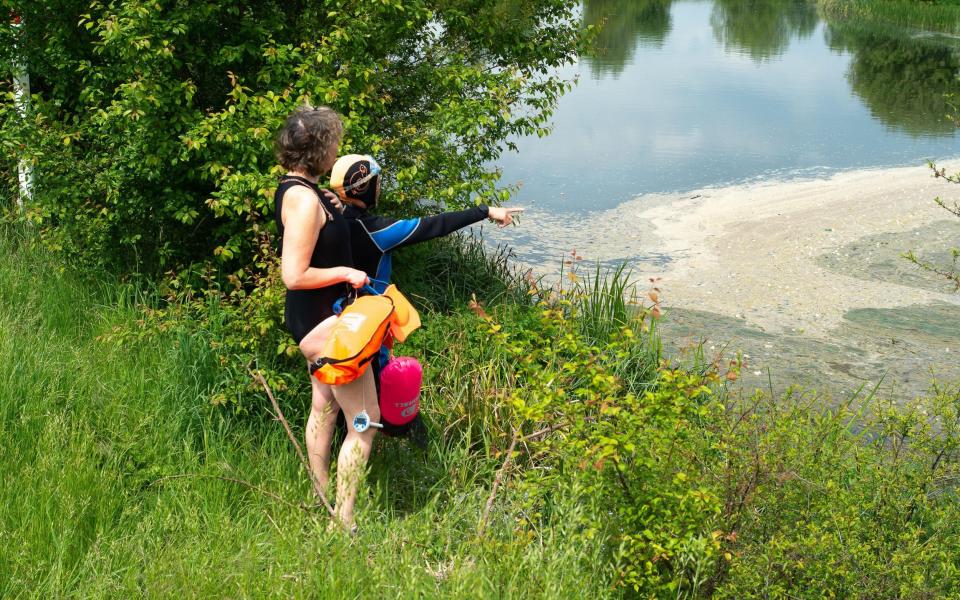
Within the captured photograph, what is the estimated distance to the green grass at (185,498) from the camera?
3738mm

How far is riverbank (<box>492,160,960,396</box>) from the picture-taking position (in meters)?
9.41

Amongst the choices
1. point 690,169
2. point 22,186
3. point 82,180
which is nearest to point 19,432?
point 82,180

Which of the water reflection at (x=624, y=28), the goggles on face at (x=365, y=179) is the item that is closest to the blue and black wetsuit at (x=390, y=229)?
the goggles on face at (x=365, y=179)

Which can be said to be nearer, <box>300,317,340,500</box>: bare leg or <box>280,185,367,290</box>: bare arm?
<box>280,185,367,290</box>: bare arm

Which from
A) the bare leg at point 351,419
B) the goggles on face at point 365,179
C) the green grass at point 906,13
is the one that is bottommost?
the green grass at point 906,13

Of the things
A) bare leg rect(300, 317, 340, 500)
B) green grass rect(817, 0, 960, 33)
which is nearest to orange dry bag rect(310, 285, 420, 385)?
bare leg rect(300, 317, 340, 500)

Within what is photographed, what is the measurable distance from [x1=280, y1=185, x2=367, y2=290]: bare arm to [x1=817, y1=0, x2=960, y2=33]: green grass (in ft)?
109

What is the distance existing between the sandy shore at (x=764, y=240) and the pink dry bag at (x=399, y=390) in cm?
589

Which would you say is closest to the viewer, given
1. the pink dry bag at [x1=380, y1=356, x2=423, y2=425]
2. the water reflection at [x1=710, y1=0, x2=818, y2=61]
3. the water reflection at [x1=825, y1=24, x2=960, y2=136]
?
the pink dry bag at [x1=380, y1=356, x2=423, y2=425]

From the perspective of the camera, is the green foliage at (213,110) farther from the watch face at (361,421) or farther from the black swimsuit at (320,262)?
the watch face at (361,421)

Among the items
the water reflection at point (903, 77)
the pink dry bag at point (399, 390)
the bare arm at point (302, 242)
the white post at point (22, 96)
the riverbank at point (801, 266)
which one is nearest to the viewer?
the bare arm at point (302, 242)

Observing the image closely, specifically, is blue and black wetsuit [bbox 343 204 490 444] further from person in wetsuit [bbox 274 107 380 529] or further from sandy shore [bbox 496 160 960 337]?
sandy shore [bbox 496 160 960 337]

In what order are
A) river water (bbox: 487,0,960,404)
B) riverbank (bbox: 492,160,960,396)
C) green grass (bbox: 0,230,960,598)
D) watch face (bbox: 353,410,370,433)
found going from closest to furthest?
green grass (bbox: 0,230,960,598) < watch face (bbox: 353,410,370,433) < riverbank (bbox: 492,160,960,396) < river water (bbox: 487,0,960,404)

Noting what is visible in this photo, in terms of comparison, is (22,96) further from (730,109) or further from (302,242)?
(730,109)
